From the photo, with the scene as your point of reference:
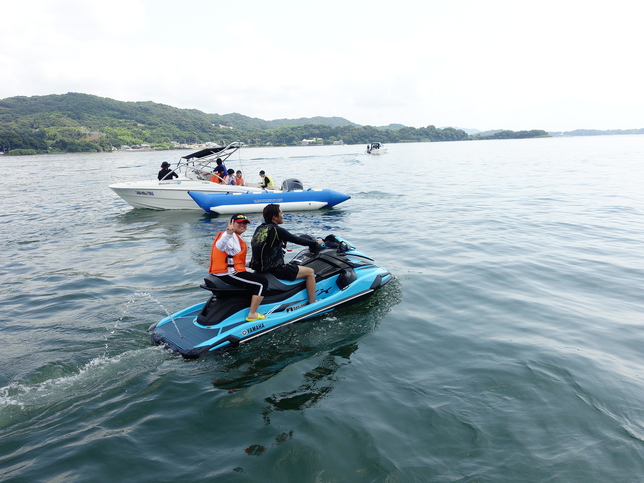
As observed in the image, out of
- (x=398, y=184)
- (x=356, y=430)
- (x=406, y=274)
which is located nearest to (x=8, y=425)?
(x=356, y=430)

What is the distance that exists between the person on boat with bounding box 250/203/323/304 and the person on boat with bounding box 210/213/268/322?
216 mm

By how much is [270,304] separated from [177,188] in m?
12.6

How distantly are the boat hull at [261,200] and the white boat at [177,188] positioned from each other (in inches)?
19.5

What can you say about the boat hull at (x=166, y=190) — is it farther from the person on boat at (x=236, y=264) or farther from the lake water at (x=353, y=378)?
the person on boat at (x=236, y=264)

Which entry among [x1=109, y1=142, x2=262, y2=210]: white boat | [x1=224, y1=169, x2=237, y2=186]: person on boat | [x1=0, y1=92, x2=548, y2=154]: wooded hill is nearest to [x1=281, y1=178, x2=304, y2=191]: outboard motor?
[x1=109, y1=142, x2=262, y2=210]: white boat

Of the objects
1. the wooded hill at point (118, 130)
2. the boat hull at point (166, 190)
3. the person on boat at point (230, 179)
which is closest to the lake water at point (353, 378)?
the boat hull at point (166, 190)

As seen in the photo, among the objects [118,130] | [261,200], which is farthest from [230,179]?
[118,130]

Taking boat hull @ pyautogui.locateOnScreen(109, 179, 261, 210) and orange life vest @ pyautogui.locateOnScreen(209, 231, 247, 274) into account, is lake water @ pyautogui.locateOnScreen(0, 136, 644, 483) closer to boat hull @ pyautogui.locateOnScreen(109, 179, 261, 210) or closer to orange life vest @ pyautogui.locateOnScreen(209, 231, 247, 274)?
orange life vest @ pyautogui.locateOnScreen(209, 231, 247, 274)

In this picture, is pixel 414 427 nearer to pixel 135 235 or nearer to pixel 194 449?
pixel 194 449

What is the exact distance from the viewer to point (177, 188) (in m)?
17.2

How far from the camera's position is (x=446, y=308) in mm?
7508

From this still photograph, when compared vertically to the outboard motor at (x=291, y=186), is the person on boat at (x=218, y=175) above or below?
above

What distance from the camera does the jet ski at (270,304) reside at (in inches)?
224

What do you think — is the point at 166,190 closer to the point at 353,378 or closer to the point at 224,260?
the point at 224,260
